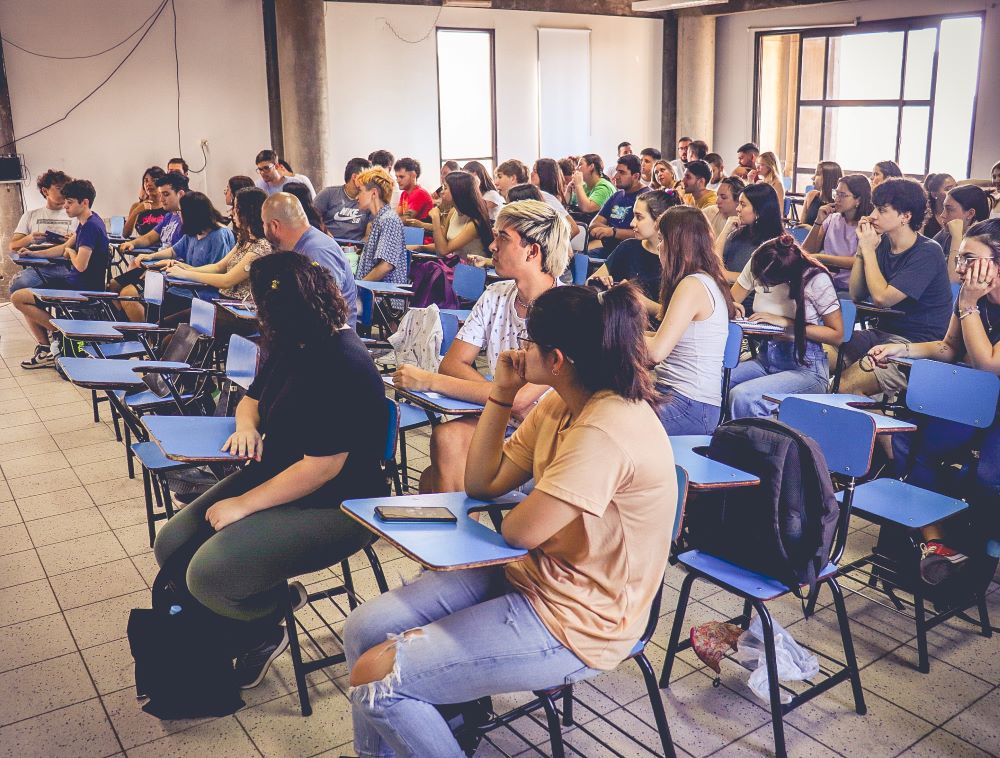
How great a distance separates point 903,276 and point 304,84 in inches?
282

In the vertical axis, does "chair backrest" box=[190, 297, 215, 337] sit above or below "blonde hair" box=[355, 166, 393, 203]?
below

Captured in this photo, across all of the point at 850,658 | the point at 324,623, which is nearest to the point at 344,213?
the point at 324,623

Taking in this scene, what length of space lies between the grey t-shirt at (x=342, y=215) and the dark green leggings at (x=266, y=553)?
5.06m

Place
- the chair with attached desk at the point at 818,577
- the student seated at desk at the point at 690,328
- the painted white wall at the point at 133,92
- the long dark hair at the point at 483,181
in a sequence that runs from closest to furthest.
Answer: the chair with attached desk at the point at 818,577 → the student seated at desk at the point at 690,328 → the long dark hair at the point at 483,181 → the painted white wall at the point at 133,92

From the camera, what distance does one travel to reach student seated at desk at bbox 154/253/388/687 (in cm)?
243

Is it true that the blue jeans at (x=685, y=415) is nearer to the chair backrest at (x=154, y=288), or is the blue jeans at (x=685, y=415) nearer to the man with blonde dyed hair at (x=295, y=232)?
the man with blonde dyed hair at (x=295, y=232)

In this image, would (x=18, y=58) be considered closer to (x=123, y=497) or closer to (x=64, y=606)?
(x=123, y=497)

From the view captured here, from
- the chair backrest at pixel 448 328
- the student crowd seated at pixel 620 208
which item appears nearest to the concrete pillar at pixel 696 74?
the student crowd seated at pixel 620 208

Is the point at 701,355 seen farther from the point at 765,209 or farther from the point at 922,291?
the point at 765,209

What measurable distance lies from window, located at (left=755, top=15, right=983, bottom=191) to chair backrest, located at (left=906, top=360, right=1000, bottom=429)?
8755 millimetres

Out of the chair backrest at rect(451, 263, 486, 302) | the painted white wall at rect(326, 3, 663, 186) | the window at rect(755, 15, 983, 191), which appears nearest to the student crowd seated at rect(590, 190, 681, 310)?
the chair backrest at rect(451, 263, 486, 302)

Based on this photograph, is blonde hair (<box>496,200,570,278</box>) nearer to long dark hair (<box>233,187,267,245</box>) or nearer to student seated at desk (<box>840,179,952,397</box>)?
student seated at desk (<box>840,179,952,397</box>)

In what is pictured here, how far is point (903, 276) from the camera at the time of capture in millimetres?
4457

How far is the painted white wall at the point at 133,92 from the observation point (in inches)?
364
